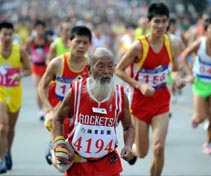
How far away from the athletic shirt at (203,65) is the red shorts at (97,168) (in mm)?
5043

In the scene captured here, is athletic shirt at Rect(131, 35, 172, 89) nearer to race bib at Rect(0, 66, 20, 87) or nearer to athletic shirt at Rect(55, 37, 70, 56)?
race bib at Rect(0, 66, 20, 87)

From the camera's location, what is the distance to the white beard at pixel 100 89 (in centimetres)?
693

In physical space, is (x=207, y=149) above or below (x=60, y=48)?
below

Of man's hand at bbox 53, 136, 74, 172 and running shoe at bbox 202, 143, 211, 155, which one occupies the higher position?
man's hand at bbox 53, 136, 74, 172

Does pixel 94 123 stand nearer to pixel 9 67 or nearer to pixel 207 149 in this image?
pixel 9 67

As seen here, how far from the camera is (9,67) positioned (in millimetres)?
11336

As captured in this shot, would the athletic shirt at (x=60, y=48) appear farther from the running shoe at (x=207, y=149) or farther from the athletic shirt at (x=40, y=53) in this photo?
the athletic shirt at (x=40, y=53)

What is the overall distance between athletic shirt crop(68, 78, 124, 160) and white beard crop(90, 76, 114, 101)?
0.03 meters

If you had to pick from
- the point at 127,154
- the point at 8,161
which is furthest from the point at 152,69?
the point at 127,154

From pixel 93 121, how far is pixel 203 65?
537 centimetres

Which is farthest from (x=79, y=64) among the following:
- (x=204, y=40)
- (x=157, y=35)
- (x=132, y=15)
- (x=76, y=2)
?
(x=76, y=2)

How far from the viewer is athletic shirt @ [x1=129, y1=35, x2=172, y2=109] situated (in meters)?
9.70

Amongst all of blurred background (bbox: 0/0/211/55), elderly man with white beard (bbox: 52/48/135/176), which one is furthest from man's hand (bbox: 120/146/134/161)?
blurred background (bbox: 0/0/211/55)

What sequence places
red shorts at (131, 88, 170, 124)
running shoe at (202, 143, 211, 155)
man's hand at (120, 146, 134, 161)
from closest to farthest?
man's hand at (120, 146, 134, 161)
red shorts at (131, 88, 170, 124)
running shoe at (202, 143, 211, 155)
